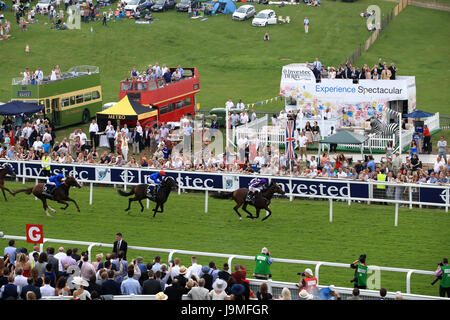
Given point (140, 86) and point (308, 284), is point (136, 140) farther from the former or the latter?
point (308, 284)

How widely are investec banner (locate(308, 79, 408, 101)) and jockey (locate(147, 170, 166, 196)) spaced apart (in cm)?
1418

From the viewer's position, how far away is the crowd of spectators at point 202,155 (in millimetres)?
26734

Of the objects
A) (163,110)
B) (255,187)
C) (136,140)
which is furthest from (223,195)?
(163,110)

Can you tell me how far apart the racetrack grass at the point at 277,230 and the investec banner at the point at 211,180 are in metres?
0.70

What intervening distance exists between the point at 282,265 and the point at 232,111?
19.9 meters

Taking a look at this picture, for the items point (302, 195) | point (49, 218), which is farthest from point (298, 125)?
point (49, 218)

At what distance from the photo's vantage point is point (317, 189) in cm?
2472

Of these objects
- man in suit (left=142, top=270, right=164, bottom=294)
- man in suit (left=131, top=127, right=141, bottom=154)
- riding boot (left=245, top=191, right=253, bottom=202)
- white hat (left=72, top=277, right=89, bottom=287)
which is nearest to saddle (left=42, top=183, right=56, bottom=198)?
riding boot (left=245, top=191, right=253, bottom=202)

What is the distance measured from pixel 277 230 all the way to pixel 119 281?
7238 mm

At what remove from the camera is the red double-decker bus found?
38.2 m

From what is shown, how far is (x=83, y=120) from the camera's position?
42000 millimetres

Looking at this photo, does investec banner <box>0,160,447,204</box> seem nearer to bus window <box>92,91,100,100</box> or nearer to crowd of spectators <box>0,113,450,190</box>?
crowd of spectators <box>0,113,450,190</box>

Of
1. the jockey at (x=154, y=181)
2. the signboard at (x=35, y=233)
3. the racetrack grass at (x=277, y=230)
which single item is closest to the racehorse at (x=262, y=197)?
the racetrack grass at (x=277, y=230)
